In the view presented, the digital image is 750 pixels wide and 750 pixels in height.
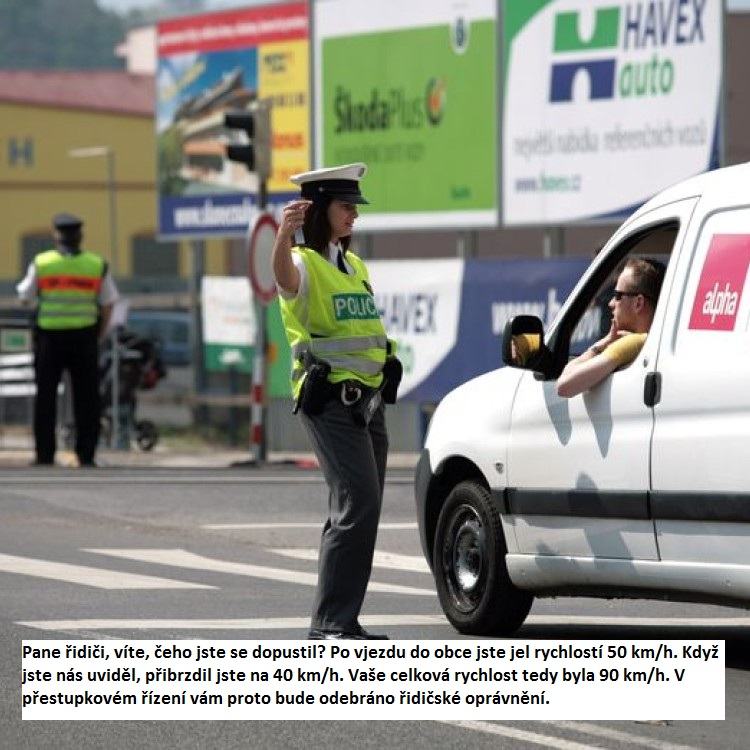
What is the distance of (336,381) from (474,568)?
127 cm

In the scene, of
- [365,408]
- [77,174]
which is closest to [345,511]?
[365,408]

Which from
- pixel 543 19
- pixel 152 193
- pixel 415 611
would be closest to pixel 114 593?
pixel 415 611

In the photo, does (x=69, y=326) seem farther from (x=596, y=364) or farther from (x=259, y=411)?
(x=596, y=364)

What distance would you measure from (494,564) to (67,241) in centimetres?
1108

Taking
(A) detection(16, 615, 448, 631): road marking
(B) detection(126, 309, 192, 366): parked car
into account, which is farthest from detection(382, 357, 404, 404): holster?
(B) detection(126, 309, 192, 366): parked car

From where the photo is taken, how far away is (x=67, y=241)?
20.6m

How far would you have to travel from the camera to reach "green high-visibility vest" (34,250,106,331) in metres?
20.5

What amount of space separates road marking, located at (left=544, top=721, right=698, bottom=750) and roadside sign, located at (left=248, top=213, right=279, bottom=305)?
14.0m

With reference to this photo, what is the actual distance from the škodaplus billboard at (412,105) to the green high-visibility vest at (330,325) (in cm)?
1703

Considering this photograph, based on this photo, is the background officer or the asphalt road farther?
the background officer

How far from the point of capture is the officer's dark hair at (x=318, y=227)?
9.51 meters

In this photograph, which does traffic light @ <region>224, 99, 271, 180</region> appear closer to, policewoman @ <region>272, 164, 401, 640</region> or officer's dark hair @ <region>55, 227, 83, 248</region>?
officer's dark hair @ <region>55, 227, 83, 248</region>

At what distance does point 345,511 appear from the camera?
31.1 ft

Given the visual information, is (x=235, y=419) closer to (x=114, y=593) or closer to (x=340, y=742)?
(x=114, y=593)
